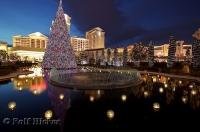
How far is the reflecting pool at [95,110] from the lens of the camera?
1357 cm

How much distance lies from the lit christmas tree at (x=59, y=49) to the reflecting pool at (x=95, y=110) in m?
29.4

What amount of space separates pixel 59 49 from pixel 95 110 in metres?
37.9

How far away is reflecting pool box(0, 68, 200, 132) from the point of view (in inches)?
534

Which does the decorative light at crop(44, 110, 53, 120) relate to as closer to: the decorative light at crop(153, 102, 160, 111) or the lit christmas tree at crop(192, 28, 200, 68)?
the decorative light at crop(153, 102, 160, 111)

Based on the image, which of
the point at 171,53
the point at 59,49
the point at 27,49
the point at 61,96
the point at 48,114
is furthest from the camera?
the point at 27,49

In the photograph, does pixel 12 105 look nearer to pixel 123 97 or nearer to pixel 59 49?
pixel 123 97

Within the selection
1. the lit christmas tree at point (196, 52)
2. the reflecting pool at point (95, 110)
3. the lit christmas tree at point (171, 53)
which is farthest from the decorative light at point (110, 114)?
the lit christmas tree at point (171, 53)

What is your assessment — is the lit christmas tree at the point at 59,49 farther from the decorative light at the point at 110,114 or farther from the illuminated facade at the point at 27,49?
the illuminated facade at the point at 27,49

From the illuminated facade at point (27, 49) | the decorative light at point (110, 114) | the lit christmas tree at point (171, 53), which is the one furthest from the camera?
the illuminated facade at point (27, 49)

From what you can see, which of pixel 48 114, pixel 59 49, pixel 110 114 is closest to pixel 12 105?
pixel 48 114

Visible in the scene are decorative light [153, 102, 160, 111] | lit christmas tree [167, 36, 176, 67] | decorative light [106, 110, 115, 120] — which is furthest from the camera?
lit christmas tree [167, 36, 176, 67]

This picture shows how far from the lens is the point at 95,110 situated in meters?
16.6

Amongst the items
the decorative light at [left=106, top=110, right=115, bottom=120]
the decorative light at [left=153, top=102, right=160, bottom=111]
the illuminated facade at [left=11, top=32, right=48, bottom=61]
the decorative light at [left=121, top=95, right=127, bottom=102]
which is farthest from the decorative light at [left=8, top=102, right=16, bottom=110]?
the illuminated facade at [left=11, top=32, right=48, bottom=61]

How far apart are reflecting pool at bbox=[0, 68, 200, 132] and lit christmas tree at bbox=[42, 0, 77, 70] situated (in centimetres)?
2936
